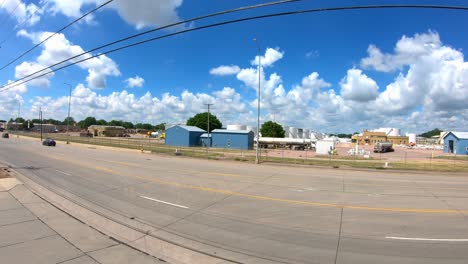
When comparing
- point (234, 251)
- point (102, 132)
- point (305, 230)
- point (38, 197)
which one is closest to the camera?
point (234, 251)

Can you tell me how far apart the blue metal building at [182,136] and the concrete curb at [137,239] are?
67.0 metres

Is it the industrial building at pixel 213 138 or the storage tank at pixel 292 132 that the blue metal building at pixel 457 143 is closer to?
the industrial building at pixel 213 138

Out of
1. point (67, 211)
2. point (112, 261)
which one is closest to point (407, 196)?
point (112, 261)

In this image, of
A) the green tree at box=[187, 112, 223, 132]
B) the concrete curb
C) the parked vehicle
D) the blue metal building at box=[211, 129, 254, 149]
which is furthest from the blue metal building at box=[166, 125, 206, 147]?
the concrete curb

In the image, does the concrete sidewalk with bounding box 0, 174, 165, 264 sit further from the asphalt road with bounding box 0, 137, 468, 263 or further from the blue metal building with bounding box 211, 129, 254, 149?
the blue metal building with bounding box 211, 129, 254, 149

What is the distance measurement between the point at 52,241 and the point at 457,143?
7282 cm

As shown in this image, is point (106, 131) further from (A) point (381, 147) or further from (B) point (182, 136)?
(A) point (381, 147)

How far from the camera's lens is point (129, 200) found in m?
11.0

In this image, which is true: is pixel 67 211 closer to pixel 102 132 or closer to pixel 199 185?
pixel 199 185

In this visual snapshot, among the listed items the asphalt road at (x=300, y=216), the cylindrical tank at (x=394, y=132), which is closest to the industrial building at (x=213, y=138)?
the asphalt road at (x=300, y=216)

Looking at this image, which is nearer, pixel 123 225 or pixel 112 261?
pixel 112 261

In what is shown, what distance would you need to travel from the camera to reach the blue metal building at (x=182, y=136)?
77062 mm

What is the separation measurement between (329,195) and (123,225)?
8376 millimetres

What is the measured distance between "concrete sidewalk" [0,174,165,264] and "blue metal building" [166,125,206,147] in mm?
67841
